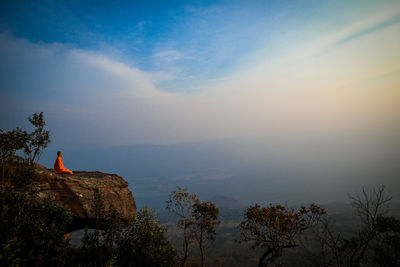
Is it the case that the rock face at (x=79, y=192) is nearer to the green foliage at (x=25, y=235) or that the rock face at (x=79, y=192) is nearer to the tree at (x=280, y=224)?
the green foliage at (x=25, y=235)

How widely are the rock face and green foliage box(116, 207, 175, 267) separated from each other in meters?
2.48

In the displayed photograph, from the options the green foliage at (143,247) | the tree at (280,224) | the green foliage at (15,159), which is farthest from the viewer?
the tree at (280,224)

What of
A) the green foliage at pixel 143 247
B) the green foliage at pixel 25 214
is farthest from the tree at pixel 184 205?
the green foliage at pixel 25 214

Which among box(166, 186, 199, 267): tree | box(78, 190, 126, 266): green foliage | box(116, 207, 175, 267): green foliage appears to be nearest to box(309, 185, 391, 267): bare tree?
box(166, 186, 199, 267): tree

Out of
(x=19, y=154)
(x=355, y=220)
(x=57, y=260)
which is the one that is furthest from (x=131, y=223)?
(x=355, y=220)

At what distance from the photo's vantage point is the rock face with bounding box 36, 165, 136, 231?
59.9 feet

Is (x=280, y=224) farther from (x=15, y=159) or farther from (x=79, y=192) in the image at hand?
(x=15, y=159)

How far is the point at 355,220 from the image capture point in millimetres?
135000

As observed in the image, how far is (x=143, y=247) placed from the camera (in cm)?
1933

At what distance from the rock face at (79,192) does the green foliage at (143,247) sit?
2.48 meters

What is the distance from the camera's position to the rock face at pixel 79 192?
18250mm

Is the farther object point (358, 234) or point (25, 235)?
point (358, 234)

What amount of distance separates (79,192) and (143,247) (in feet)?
26.6

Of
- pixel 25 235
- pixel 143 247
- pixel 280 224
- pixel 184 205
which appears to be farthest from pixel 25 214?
pixel 280 224
